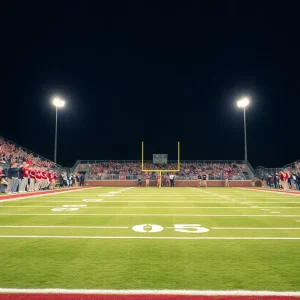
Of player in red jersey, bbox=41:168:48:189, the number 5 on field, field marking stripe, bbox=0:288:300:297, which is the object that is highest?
player in red jersey, bbox=41:168:48:189

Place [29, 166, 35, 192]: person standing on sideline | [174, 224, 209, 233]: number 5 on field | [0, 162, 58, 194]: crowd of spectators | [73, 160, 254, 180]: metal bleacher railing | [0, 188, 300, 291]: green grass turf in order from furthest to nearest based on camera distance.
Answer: [73, 160, 254, 180]: metal bleacher railing → [29, 166, 35, 192]: person standing on sideline → [0, 162, 58, 194]: crowd of spectators → [174, 224, 209, 233]: number 5 on field → [0, 188, 300, 291]: green grass turf

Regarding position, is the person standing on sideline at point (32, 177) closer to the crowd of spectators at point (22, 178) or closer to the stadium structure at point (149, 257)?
the crowd of spectators at point (22, 178)

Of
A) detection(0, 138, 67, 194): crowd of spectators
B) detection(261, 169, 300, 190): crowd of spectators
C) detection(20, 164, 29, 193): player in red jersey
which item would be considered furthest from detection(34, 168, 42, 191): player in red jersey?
detection(261, 169, 300, 190): crowd of spectators

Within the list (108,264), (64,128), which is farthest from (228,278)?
(64,128)

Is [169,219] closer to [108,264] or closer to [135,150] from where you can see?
[108,264]

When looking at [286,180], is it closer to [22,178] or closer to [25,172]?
[25,172]

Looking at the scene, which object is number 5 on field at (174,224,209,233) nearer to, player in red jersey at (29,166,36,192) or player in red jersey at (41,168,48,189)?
player in red jersey at (29,166,36,192)

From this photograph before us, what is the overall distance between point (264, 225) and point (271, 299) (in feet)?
12.2

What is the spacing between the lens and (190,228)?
5492mm

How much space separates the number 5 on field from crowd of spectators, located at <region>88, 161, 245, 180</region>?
87.4 feet

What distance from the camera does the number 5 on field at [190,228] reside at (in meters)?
5.22

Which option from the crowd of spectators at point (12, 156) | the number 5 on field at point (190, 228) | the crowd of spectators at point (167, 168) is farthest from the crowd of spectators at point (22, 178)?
the crowd of spectators at point (167, 168)

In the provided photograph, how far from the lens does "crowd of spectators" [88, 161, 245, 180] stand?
108 ft

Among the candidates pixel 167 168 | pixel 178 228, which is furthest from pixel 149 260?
pixel 167 168
